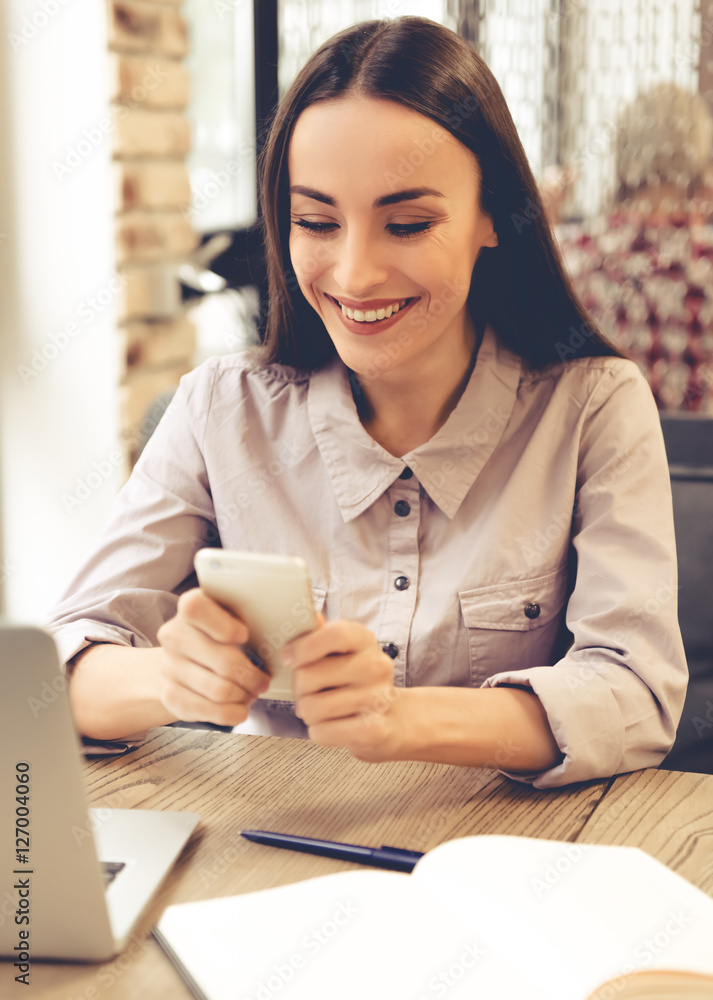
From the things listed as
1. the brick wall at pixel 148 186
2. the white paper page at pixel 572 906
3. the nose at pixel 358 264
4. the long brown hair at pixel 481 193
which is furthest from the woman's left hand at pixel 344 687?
the brick wall at pixel 148 186

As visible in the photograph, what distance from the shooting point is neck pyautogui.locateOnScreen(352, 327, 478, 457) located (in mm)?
1271

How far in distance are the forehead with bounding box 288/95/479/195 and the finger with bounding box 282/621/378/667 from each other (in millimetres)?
504

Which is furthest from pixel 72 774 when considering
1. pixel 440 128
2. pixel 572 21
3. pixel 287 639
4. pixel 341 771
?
pixel 572 21

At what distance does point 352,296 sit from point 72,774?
2.22 feet

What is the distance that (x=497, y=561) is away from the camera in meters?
1.16

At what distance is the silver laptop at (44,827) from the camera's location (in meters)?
0.57

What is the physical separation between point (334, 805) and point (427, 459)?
474 millimetres

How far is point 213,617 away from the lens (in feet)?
2.45

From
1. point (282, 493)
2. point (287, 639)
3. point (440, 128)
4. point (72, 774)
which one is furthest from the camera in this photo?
point (282, 493)

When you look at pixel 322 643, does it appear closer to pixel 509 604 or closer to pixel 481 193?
pixel 509 604

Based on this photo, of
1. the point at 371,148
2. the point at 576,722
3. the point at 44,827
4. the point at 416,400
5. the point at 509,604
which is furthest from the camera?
the point at 416,400

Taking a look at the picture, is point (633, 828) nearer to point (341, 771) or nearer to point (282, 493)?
point (341, 771)

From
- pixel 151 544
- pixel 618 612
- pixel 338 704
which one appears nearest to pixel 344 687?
pixel 338 704

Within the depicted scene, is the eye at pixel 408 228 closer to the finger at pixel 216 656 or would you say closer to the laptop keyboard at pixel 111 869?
the finger at pixel 216 656
